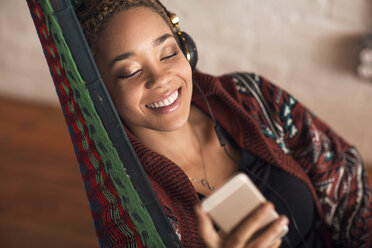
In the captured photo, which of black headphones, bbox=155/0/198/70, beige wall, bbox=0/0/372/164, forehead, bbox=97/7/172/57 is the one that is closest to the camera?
forehead, bbox=97/7/172/57

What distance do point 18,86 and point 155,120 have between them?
1.79 m

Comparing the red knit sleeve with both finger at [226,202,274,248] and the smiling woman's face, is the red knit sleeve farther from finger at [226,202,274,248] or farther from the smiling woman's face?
finger at [226,202,274,248]

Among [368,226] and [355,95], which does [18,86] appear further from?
[368,226]

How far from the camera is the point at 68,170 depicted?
6.96ft

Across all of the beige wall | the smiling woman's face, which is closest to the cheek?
the smiling woman's face

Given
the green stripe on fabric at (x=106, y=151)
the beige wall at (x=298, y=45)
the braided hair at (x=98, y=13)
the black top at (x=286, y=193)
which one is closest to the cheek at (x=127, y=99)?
the braided hair at (x=98, y=13)

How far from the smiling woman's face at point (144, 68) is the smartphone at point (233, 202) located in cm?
37

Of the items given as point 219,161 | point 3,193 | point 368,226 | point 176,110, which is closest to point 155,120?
point 176,110

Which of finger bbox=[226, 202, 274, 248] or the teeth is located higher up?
the teeth

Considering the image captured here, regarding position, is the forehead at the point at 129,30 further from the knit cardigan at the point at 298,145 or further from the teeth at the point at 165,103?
the knit cardigan at the point at 298,145

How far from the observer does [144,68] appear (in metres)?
0.90

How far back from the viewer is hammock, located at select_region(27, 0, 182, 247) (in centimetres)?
58

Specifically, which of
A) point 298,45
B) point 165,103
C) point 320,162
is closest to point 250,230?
point 165,103

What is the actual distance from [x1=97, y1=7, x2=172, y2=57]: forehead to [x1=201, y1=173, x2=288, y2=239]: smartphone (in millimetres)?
412
